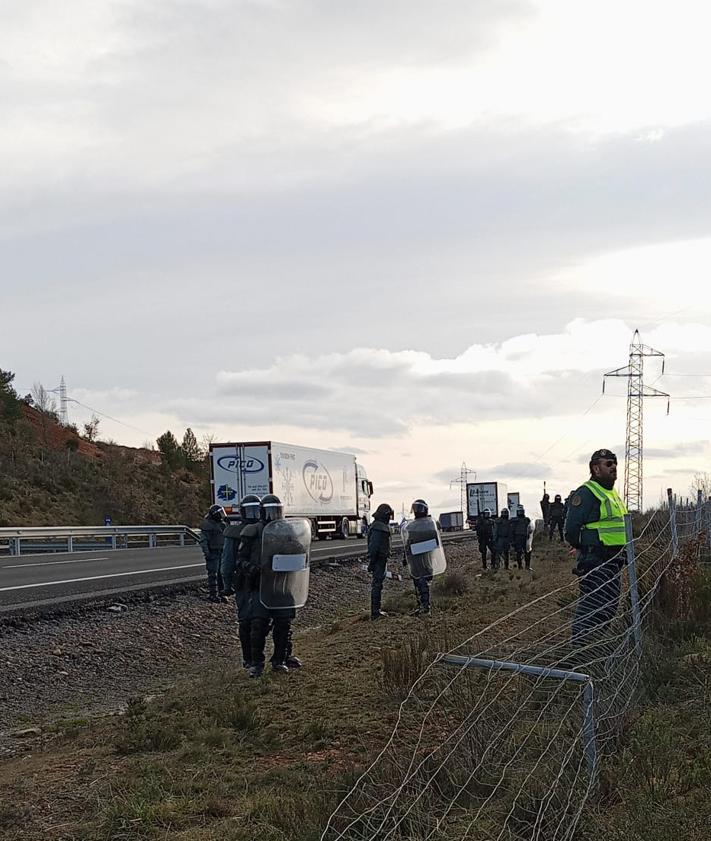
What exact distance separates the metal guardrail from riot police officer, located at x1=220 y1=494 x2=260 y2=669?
20561 millimetres

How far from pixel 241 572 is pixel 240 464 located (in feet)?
92.9

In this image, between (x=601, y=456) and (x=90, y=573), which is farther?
(x=90, y=573)

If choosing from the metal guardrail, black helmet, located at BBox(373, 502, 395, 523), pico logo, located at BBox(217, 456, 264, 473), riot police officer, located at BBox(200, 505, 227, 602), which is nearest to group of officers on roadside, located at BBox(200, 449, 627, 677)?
black helmet, located at BBox(373, 502, 395, 523)

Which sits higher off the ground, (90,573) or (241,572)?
(241,572)

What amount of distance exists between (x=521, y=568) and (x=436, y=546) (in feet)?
39.9

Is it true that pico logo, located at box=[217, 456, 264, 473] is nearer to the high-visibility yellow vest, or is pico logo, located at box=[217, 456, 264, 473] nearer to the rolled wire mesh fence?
the high-visibility yellow vest

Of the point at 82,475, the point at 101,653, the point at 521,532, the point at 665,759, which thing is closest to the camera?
the point at 665,759

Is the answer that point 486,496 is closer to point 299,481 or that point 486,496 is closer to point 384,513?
point 299,481

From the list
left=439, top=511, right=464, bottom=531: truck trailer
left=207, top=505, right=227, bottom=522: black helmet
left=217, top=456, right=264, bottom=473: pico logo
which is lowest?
left=439, top=511, right=464, bottom=531: truck trailer

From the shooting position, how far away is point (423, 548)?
1642cm

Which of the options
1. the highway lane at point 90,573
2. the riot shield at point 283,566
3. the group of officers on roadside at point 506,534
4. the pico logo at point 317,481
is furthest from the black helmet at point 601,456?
the pico logo at point 317,481

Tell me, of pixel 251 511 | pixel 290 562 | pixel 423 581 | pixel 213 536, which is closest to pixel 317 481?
pixel 213 536

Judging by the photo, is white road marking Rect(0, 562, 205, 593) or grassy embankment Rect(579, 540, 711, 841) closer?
grassy embankment Rect(579, 540, 711, 841)

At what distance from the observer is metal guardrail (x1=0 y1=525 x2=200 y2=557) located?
102 feet
